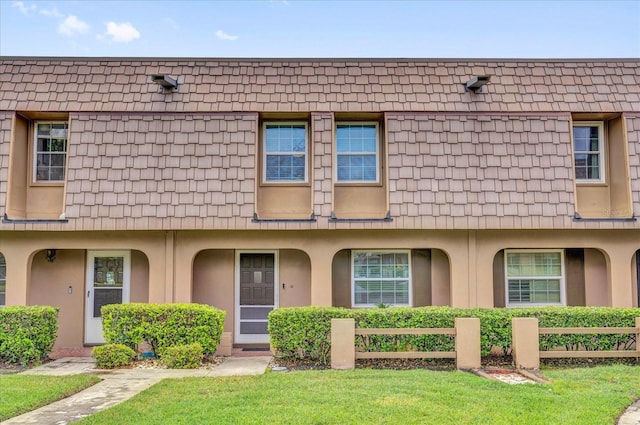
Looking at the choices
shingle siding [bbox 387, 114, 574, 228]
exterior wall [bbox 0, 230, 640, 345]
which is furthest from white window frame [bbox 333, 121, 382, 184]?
exterior wall [bbox 0, 230, 640, 345]

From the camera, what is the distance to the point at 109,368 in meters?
9.02

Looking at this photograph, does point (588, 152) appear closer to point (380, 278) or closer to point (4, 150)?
point (380, 278)

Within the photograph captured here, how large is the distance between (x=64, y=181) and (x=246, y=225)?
4.03 m

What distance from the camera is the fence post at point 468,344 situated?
870cm

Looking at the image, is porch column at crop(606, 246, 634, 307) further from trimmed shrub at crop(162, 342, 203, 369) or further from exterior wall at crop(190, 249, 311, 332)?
trimmed shrub at crop(162, 342, 203, 369)

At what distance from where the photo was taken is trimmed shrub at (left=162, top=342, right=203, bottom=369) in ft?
29.4

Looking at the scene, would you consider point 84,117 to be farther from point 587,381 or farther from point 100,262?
point 587,381

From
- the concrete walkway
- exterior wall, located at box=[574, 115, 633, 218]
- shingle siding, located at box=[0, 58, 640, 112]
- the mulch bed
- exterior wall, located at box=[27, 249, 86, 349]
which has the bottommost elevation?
the concrete walkway

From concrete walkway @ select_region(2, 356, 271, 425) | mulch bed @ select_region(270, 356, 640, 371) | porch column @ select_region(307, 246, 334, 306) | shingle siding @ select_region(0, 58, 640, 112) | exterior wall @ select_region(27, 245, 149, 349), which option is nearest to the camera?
concrete walkway @ select_region(2, 356, 271, 425)

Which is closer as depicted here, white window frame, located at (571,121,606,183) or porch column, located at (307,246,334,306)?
porch column, located at (307,246,334,306)

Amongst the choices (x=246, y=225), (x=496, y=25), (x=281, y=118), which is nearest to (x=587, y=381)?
(x=246, y=225)

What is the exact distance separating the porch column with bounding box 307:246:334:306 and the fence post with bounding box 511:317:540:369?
360cm

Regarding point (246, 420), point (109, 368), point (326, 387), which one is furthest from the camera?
point (109, 368)

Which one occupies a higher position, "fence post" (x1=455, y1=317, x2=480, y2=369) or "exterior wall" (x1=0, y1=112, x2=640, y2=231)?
"exterior wall" (x1=0, y1=112, x2=640, y2=231)
